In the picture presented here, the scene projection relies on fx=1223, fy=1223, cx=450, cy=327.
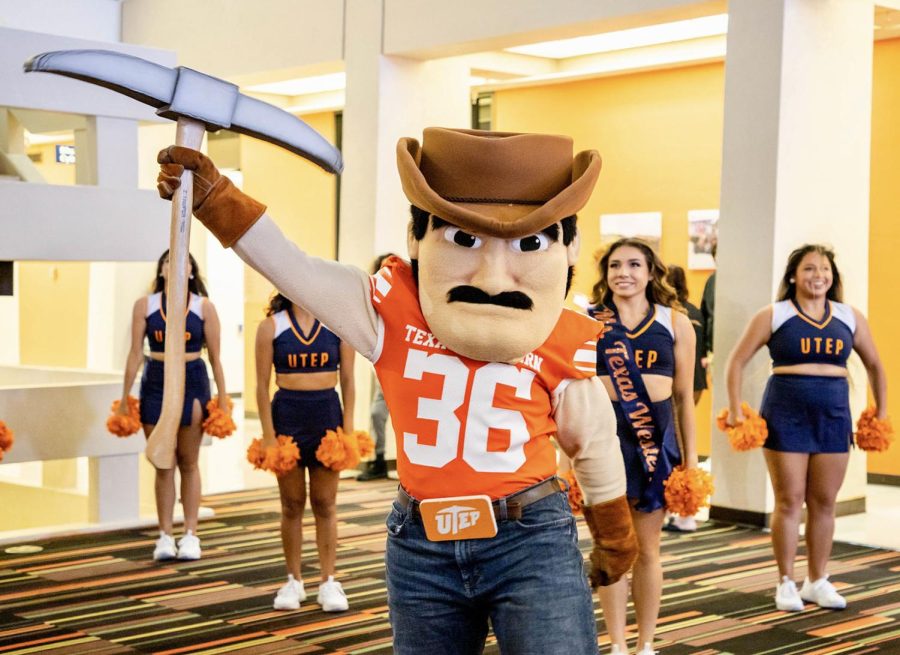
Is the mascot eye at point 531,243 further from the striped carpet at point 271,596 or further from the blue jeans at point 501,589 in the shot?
the striped carpet at point 271,596

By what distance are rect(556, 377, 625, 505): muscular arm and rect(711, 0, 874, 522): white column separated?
14.8 feet

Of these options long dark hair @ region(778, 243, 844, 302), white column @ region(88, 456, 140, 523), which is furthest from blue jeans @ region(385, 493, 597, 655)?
white column @ region(88, 456, 140, 523)

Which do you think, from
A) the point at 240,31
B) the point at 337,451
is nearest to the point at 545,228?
the point at 337,451

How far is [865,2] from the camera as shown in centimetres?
740

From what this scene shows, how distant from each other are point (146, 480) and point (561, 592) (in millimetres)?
7749

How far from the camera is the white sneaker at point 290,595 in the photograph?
204 inches

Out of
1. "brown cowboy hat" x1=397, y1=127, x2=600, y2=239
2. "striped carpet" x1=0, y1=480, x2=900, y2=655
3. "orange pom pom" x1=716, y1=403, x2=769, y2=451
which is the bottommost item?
"striped carpet" x1=0, y1=480, x2=900, y2=655

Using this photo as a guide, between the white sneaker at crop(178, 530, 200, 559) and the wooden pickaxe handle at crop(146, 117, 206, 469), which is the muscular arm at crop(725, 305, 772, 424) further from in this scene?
the wooden pickaxe handle at crop(146, 117, 206, 469)

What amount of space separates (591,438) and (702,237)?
7479 millimetres

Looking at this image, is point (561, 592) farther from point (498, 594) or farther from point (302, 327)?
point (302, 327)

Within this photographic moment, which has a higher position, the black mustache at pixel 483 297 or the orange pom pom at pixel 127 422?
the black mustache at pixel 483 297

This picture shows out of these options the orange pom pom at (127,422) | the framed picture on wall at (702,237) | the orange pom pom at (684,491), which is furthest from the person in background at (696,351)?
the orange pom pom at (127,422)

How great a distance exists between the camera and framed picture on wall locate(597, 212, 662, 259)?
1020 cm

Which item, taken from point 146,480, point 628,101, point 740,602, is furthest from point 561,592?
point 628,101
